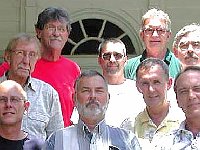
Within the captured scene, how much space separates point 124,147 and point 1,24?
4.68m

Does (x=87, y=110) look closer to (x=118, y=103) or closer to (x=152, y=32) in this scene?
(x=118, y=103)

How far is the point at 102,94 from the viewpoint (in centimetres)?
372

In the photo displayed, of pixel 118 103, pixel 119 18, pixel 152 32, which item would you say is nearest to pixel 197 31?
pixel 152 32

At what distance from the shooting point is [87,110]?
365 centimetres

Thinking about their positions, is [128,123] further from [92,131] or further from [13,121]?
[13,121]

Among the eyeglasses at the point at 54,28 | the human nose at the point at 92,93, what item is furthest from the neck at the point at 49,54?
the human nose at the point at 92,93

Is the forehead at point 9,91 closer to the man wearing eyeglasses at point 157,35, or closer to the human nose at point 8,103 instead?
the human nose at point 8,103

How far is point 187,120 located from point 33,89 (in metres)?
1.30

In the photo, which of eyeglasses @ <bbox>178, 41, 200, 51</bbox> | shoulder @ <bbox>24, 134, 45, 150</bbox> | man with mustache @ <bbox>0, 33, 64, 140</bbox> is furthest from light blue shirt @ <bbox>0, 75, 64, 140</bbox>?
eyeglasses @ <bbox>178, 41, 200, 51</bbox>

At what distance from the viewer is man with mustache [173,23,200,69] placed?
460 cm

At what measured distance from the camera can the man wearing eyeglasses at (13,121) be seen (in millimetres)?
3762

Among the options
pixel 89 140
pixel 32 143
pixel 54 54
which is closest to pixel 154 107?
pixel 89 140

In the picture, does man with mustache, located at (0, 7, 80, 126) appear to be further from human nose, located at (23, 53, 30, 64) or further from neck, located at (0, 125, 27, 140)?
neck, located at (0, 125, 27, 140)

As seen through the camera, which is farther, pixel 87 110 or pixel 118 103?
pixel 118 103
